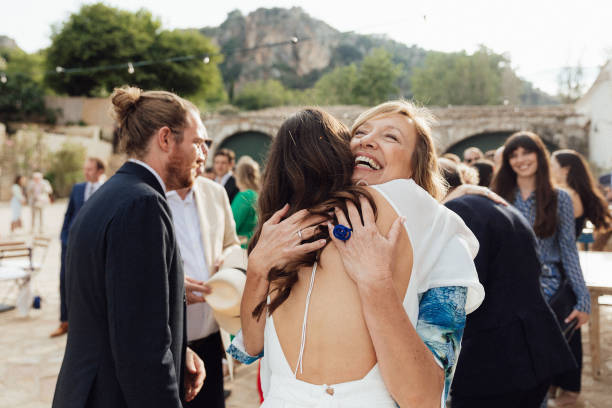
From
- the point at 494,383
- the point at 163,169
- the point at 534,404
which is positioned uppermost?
the point at 163,169

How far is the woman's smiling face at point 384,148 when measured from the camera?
4.54 ft

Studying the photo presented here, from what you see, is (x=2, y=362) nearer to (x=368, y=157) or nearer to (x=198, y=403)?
(x=198, y=403)

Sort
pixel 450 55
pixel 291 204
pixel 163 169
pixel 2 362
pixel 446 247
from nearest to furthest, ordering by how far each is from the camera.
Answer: pixel 446 247
pixel 291 204
pixel 163 169
pixel 2 362
pixel 450 55

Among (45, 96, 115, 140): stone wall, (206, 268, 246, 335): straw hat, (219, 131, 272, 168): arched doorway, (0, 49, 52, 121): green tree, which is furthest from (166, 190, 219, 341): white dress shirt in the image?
(0, 49, 52, 121): green tree

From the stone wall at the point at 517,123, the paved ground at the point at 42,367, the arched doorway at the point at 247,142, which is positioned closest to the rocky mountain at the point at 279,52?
the arched doorway at the point at 247,142

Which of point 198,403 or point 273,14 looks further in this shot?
point 273,14

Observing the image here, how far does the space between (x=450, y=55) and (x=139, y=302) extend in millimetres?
54851

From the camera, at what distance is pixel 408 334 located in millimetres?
1087

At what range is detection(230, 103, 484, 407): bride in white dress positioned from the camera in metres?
1.10

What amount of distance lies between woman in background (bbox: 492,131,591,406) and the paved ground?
1.39 meters

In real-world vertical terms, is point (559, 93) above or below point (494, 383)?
above

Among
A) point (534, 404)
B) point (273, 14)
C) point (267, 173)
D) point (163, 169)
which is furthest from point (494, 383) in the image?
point (273, 14)

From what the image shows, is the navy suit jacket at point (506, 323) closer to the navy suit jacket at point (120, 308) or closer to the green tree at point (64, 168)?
the navy suit jacket at point (120, 308)

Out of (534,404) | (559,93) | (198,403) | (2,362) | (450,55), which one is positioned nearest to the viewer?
(534,404)
